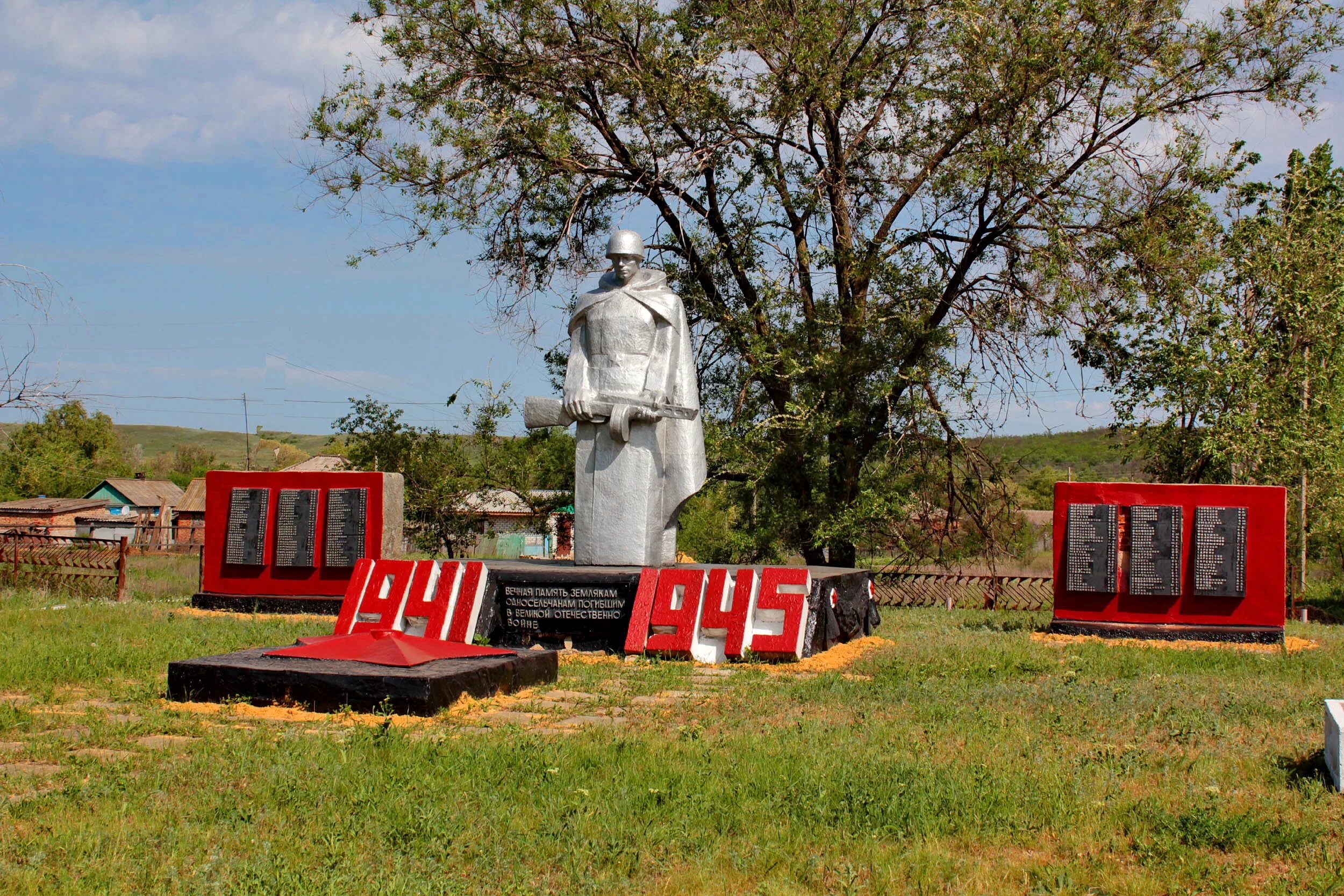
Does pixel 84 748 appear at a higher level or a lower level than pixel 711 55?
lower

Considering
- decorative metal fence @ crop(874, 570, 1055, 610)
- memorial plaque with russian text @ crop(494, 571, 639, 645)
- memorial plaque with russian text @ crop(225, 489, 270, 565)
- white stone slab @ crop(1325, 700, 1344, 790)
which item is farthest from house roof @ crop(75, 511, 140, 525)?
white stone slab @ crop(1325, 700, 1344, 790)

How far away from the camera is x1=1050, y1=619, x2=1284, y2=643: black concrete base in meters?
10.5

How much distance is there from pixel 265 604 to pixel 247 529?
3.02 feet

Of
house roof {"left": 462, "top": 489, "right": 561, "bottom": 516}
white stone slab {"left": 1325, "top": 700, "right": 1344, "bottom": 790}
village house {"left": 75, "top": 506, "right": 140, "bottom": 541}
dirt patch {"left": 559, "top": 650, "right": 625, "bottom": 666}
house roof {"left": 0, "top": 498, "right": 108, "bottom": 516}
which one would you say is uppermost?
house roof {"left": 462, "top": 489, "right": 561, "bottom": 516}

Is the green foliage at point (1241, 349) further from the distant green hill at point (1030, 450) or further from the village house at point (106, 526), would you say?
the village house at point (106, 526)

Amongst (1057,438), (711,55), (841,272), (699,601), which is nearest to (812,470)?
(841,272)

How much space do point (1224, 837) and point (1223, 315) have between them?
11.1 metres

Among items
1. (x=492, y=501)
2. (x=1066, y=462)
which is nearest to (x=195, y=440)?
(x=1066, y=462)

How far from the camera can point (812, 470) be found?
1537 cm

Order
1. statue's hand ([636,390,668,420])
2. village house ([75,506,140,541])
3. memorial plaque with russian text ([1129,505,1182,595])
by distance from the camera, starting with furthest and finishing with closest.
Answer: village house ([75,506,140,541]), memorial plaque with russian text ([1129,505,1182,595]), statue's hand ([636,390,668,420])

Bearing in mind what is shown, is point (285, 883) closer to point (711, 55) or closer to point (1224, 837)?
point (1224, 837)

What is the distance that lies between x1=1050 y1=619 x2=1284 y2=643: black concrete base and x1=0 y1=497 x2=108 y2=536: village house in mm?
33639

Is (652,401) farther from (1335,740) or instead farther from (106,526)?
(106,526)

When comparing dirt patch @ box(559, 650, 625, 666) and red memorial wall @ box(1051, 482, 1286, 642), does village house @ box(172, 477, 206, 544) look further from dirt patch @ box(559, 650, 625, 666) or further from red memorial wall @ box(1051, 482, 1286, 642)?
red memorial wall @ box(1051, 482, 1286, 642)
